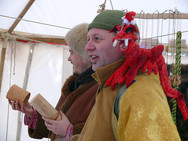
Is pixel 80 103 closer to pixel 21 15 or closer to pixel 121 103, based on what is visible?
pixel 121 103

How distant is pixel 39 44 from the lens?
3371mm

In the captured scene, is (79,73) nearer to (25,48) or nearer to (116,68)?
(116,68)

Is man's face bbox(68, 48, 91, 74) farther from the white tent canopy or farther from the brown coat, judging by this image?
the white tent canopy

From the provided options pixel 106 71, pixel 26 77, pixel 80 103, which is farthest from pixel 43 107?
pixel 26 77

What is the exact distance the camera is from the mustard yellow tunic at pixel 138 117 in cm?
45

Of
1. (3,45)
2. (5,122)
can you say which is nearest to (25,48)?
(3,45)

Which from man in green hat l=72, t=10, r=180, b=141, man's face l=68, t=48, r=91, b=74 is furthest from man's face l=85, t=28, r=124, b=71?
man's face l=68, t=48, r=91, b=74

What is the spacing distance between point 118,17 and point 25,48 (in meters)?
2.79

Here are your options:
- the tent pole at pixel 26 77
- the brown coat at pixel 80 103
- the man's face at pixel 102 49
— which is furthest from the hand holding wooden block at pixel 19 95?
the tent pole at pixel 26 77

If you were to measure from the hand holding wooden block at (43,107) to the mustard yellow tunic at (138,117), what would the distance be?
0.39 m

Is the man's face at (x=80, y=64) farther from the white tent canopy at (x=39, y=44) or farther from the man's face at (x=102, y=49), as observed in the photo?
the white tent canopy at (x=39, y=44)

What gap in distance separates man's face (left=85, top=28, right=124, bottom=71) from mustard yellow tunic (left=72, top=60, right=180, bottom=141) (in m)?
0.12

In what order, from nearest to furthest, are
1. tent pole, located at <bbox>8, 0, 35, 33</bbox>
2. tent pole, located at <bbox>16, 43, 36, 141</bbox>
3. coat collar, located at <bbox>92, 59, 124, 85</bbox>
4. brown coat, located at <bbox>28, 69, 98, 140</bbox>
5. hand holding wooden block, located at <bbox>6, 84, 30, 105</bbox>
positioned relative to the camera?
coat collar, located at <bbox>92, 59, 124, 85</bbox>, brown coat, located at <bbox>28, 69, 98, 140</bbox>, hand holding wooden block, located at <bbox>6, 84, 30, 105</bbox>, tent pole, located at <bbox>8, 0, 35, 33</bbox>, tent pole, located at <bbox>16, 43, 36, 141</bbox>

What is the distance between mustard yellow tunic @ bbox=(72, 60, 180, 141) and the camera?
45 cm
